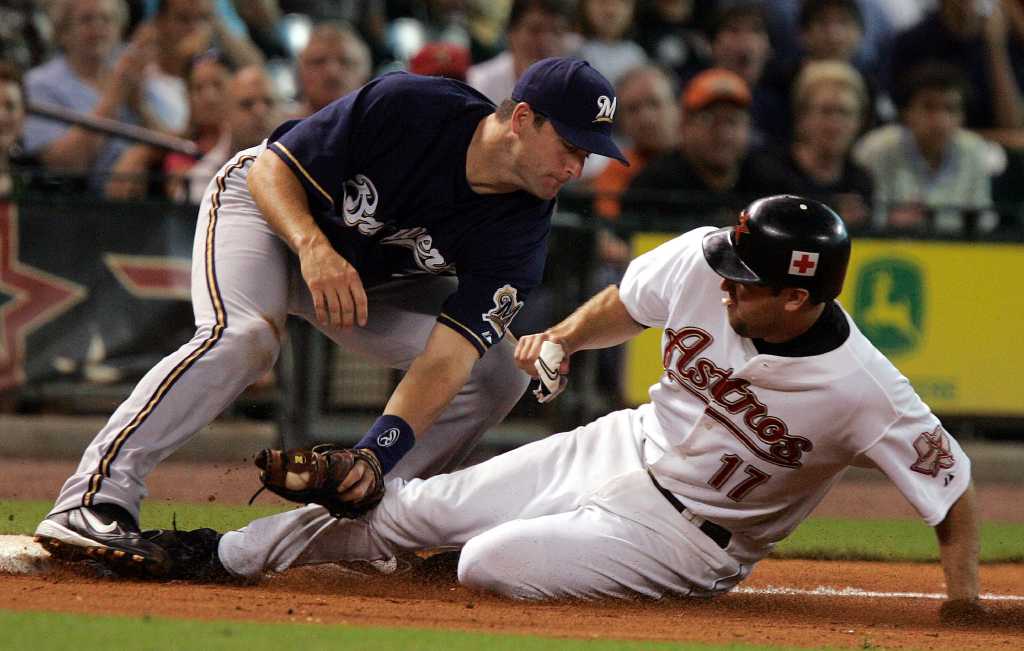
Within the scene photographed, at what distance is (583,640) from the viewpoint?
3.74m

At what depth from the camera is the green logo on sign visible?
870cm

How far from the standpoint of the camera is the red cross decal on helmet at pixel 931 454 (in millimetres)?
4207

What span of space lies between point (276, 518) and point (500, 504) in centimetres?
74

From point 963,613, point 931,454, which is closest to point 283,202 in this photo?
point 931,454

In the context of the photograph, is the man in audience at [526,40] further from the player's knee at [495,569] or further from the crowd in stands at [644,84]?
the player's knee at [495,569]

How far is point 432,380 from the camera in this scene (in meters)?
4.68

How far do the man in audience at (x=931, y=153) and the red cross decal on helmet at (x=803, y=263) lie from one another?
5.68 meters

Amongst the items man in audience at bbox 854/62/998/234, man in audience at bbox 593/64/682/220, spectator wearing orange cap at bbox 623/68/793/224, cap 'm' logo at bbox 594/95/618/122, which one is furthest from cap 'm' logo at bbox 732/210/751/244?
man in audience at bbox 854/62/998/234

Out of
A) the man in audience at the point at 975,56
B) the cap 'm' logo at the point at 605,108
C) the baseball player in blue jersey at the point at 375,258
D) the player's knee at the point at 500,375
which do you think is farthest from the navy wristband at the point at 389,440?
the man in audience at the point at 975,56

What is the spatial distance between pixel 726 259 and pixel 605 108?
0.70m

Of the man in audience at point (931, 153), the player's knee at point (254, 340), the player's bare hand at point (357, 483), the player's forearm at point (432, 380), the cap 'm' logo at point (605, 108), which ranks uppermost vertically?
the cap 'm' logo at point (605, 108)

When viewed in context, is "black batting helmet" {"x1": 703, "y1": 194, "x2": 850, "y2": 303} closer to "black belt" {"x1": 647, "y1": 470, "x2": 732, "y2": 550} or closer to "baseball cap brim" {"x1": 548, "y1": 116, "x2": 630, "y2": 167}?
"baseball cap brim" {"x1": 548, "y1": 116, "x2": 630, "y2": 167}

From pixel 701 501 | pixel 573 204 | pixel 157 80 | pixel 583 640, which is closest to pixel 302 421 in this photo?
pixel 573 204

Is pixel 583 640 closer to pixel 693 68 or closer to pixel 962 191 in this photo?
pixel 962 191
